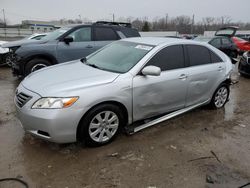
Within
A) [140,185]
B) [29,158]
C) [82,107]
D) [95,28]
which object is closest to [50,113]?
[82,107]

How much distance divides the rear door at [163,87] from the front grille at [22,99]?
4.85ft

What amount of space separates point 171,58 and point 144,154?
5.60 ft

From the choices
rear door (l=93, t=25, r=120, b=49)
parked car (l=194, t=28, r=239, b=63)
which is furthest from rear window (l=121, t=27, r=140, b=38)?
parked car (l=194, t=28, r=239, b=63)

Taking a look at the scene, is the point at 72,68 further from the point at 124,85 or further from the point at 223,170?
the point at 223,170

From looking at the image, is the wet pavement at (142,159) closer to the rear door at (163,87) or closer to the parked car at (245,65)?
the rear door at (163,87)

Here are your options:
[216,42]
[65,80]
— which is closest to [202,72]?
[65,80]

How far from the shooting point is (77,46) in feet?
21.8

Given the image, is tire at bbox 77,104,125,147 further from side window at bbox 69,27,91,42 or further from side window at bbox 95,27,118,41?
side window at bbox 95,27,118,41

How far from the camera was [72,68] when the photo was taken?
12.2 feet

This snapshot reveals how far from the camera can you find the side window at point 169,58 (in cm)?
365

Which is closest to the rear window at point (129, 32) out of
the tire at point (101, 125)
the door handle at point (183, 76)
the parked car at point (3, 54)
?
the door handle at point (183, 76)

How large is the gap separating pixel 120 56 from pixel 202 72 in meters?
1.60

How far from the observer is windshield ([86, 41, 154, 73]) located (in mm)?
3545

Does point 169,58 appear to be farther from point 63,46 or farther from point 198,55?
point 63,46
